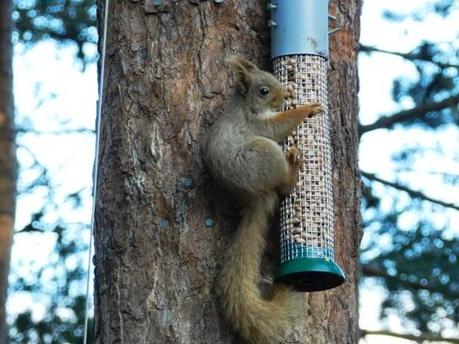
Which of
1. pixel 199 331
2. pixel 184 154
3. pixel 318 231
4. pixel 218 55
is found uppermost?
pixel 218 55

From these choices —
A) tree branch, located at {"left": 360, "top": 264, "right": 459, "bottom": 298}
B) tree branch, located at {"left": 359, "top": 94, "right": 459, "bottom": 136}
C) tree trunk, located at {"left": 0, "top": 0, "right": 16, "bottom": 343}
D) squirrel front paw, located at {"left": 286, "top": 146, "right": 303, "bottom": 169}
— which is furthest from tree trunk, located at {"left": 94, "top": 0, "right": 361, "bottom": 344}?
tree branch, located at {"left": 360, "top": 264, "right": 459, "bottom": 298}

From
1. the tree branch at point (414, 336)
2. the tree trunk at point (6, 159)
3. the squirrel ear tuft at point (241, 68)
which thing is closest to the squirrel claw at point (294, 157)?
Answer: the squirrel ear tuft at point (241, 68)

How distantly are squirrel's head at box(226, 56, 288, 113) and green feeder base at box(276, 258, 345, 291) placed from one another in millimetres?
563

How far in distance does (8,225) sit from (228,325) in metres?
2.89

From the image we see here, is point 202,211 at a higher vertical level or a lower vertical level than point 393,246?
lower

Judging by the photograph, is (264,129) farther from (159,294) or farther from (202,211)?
(159,294)

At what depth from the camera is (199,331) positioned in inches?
138

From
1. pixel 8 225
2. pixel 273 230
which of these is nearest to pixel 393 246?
pixel 8 225

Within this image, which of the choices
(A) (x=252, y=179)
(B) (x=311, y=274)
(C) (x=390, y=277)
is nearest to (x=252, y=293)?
(B) (x=311, y=274)

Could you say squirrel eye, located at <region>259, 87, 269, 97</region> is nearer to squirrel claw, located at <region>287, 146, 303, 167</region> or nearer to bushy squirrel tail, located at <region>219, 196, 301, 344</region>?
squirrel claw, located at <region>287, 146, 303, 167</region>

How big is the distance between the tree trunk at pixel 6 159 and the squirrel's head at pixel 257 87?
2.32 m

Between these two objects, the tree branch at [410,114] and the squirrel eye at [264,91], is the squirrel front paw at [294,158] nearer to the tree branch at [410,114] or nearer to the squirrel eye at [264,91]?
the squirrel eye at [264,91]

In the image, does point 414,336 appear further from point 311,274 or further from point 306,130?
point 311,274

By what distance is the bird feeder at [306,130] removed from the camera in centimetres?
366
